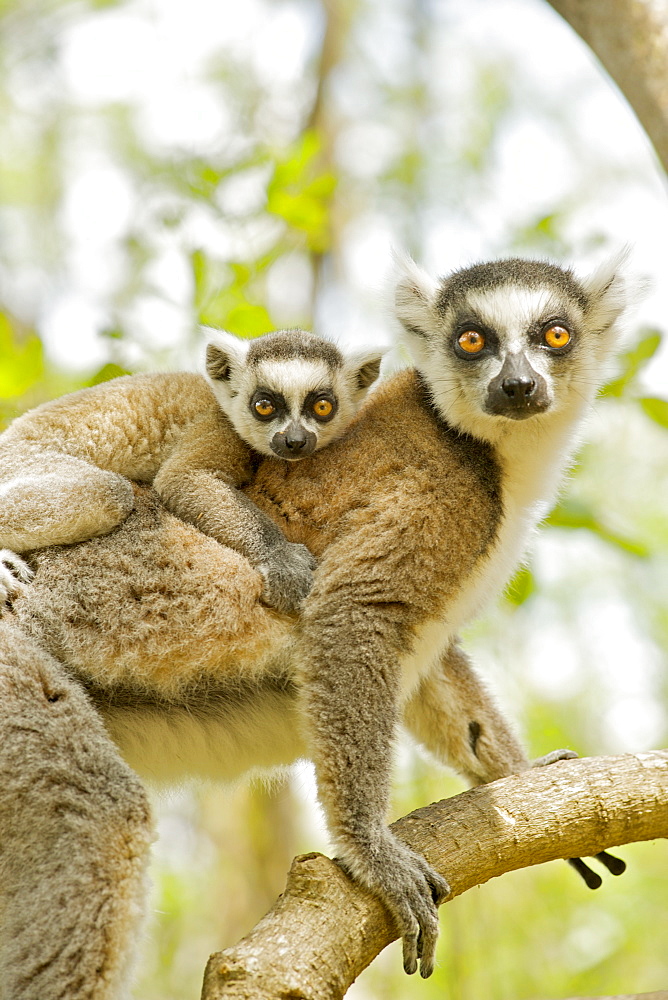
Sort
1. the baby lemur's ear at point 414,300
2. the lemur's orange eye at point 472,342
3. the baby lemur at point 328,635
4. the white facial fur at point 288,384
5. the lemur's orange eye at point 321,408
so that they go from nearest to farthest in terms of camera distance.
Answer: the baby lemur at point 328,635 → the lemur's orange eye at point 472,342 → the white facial fur at point 288,384 → the lemur's orange eye at point 321,408 → the baby lemur's ear at point 414,300

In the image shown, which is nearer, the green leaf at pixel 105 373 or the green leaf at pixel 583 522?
the green leaf at pixel 583 522

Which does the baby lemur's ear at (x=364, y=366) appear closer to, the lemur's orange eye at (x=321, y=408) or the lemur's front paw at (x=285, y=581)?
the lemur's orange eye at (x=321, y=408)

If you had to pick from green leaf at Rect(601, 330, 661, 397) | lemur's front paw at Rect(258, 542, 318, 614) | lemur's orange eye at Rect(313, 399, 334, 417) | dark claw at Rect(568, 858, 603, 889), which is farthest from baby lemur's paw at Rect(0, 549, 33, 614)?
green leaf at Rect(601, 330, 661, 397)

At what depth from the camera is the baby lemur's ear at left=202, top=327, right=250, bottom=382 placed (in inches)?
199

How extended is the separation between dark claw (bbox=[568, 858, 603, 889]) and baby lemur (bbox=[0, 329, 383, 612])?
6.73ft

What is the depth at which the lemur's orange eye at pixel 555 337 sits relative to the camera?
Result: 4395 millimetres

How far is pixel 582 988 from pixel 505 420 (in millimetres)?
7023

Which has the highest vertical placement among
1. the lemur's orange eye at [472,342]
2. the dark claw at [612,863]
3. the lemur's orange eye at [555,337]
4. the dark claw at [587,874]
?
the lemur's orange eye at [555,337]

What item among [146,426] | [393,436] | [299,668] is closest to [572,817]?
[299,668]

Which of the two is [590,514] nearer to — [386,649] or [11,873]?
[386,649]

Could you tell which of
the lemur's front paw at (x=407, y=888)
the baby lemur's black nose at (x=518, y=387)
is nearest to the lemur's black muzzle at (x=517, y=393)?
the baby lemur's black nose at (x=518, y=387)

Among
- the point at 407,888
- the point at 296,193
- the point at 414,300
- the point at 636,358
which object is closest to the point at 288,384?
the point at 414,300

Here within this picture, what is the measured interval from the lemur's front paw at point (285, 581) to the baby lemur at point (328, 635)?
51 millimetres

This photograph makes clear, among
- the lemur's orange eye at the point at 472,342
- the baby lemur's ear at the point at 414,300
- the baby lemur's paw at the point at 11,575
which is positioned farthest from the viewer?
the baby lemur's ear at the point at 414,300
